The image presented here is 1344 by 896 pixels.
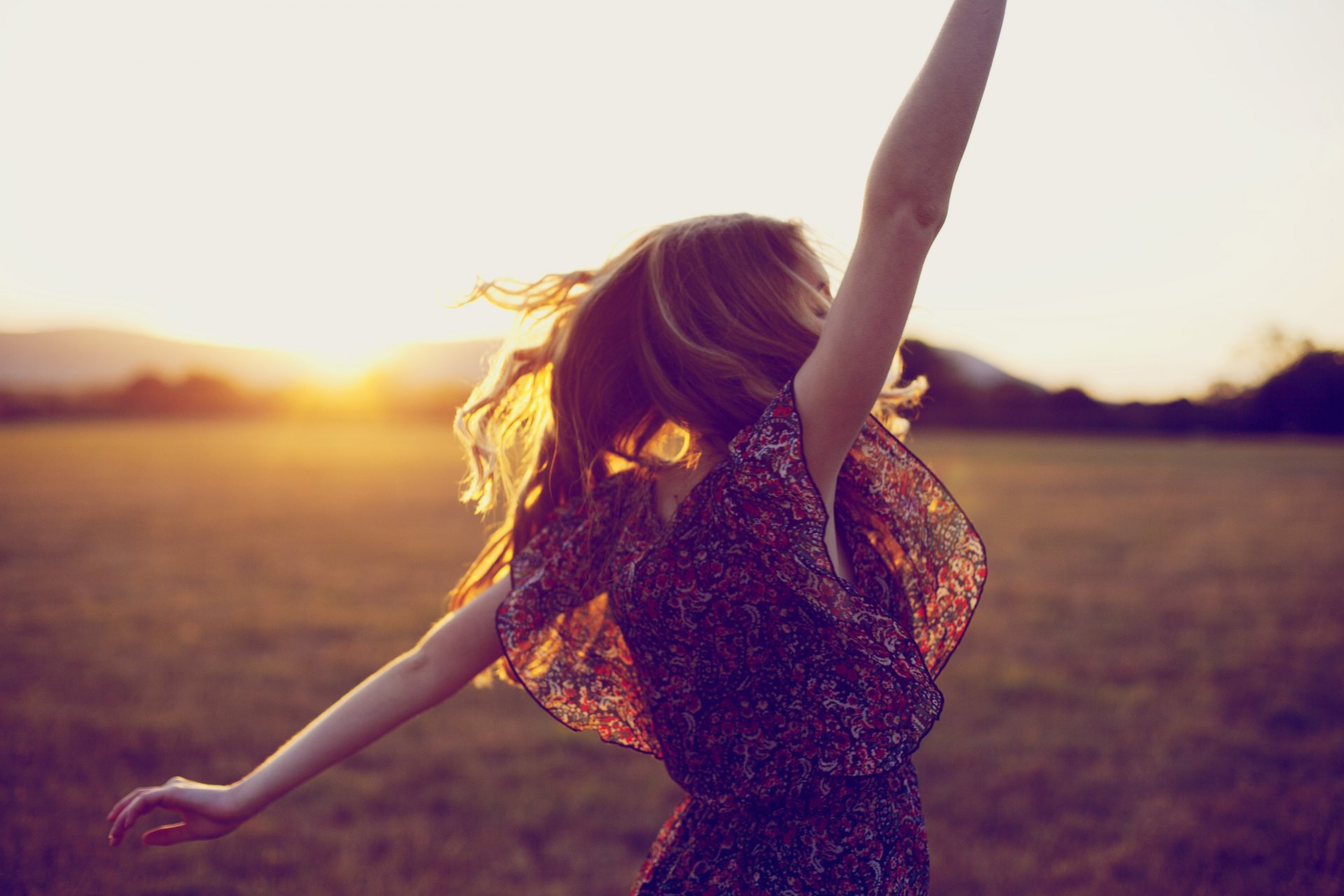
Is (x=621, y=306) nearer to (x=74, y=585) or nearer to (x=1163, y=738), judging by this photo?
(x=1163, y=738)

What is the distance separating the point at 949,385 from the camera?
162 feet

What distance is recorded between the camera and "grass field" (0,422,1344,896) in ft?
10.8

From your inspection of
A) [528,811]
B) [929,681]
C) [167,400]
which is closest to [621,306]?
[929,681]

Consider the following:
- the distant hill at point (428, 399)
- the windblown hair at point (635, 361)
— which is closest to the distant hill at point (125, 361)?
the distant hill at point (428, 399)

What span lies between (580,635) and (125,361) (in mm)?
80333

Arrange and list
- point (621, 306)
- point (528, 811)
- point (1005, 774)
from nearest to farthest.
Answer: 1. point (621, 306)
2. point (528, 811)
3. point (1005, 774)

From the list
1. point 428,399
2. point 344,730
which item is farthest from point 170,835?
point 428,399

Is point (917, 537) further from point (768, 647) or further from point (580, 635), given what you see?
point (580, 635)

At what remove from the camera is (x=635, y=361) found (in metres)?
1.52

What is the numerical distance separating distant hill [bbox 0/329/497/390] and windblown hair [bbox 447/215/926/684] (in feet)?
155

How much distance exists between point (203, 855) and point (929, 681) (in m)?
3.20

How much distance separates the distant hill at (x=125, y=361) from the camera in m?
52.4

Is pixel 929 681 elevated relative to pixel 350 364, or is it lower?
elevated

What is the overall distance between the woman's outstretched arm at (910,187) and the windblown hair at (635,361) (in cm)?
28
